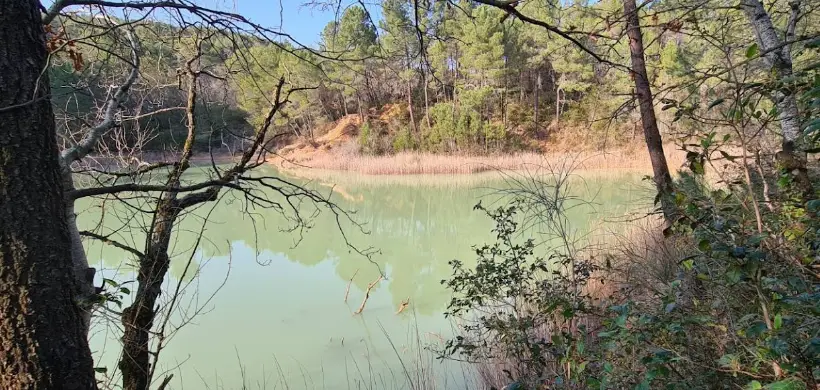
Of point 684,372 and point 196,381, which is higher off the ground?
point 684,372

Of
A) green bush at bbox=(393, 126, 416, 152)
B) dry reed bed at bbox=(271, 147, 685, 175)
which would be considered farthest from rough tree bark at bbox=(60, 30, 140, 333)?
green bush at bbox=(393, 126, 416, 152)

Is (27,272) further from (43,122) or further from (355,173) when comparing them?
(355,173)

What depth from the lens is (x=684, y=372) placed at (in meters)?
1.49

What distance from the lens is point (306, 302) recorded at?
5.36 meters

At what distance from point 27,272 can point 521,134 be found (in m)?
23.0

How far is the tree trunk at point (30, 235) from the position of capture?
3.03 ft

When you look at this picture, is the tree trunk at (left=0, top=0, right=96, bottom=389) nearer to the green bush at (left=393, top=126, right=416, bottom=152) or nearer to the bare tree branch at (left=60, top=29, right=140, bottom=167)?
the bare tree branch at (left=60, top=29, right=140, bottom=167)

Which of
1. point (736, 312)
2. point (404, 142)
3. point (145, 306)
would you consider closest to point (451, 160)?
point (404, 142)

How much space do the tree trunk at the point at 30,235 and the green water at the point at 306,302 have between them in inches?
15.1

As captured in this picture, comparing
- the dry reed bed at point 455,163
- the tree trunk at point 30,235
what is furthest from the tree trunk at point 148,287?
the dry reed bed at point 455,163

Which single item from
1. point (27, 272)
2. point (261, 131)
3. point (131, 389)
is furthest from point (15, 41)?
point (131, 389)

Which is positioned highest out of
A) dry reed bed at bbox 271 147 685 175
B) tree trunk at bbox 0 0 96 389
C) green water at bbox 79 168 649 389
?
tree trunk at bbox 0 0 96 389

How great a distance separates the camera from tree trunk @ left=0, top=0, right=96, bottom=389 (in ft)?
3.03

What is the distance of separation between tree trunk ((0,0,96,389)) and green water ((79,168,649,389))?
0.38m
